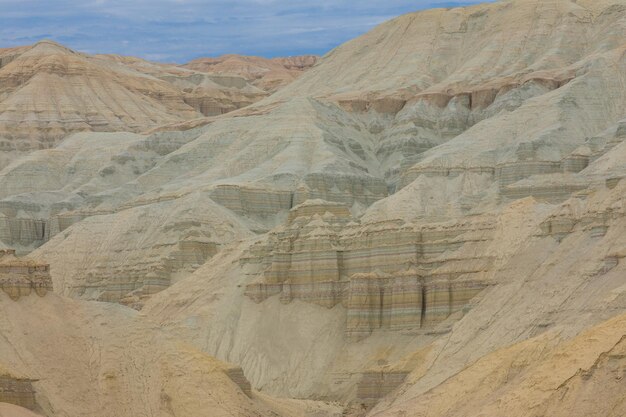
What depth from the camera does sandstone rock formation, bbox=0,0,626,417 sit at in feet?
303

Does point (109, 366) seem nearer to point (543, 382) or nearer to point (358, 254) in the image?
point (543, 382)

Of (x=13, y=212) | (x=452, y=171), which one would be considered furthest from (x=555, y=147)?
(x=13, y=212)

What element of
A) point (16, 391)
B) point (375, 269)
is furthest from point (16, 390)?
point (375, 269)

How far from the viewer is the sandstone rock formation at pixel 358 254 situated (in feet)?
303

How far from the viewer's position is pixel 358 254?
392ft

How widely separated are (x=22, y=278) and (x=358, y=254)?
28498 mm

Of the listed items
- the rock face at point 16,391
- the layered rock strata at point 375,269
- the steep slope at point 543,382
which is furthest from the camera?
the layered rock strata at point 375,269

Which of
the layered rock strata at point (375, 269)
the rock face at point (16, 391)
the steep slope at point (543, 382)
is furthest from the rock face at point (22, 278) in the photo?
the layered rock strata at point (375, 269)

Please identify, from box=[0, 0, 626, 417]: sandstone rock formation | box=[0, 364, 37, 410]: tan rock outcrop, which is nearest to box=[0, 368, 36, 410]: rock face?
box=[0, 364, 37, 410]: tan rock outcrop

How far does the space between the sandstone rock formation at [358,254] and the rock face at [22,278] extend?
696 mm

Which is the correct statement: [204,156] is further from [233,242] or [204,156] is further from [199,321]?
[199,321]

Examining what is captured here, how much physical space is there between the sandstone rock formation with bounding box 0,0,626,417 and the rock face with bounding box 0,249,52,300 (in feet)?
2.28

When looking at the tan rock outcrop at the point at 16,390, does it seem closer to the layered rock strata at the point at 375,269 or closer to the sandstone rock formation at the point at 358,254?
the sandstone rock formation at the point at 358,254

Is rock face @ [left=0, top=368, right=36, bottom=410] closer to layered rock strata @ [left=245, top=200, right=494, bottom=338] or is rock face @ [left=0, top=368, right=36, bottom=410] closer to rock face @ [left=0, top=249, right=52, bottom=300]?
rock face @ [left=0, top=249, right=52, bottom=300]
